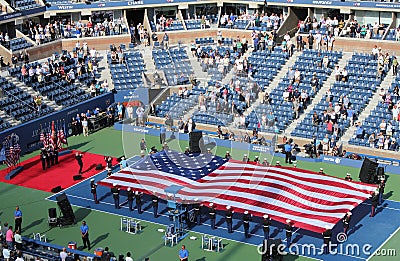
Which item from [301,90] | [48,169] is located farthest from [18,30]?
[301,90]

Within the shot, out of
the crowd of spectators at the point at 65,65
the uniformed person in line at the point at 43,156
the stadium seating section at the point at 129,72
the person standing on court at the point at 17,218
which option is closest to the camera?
the person standing on court at the point at 17,218

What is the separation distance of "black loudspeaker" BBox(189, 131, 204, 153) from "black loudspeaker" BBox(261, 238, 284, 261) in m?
10.9

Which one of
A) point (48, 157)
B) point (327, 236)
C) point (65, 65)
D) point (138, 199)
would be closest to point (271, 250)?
point (327, 236)

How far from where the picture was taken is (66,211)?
125ft

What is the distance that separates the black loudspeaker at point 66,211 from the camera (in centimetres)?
3772

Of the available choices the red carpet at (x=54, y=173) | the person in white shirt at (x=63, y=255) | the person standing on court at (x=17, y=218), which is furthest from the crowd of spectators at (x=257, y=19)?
the person in white shirt at (x=63, y=255)

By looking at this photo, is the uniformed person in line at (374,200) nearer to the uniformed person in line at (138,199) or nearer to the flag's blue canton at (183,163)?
the flag's blue canton at (183,163)

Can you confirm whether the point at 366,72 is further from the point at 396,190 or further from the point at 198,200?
the point at 198,200

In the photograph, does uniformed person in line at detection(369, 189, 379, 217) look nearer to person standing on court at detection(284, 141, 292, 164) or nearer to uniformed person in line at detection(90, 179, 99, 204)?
person standing on court at detection(284, 141, 292, 164)

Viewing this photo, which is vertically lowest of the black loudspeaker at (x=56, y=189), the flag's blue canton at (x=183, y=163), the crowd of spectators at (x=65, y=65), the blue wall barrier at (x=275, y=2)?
the black loudspeaker at (x=56, y=189)

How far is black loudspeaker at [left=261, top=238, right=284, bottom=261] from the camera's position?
1294 inches

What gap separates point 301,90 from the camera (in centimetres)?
5231

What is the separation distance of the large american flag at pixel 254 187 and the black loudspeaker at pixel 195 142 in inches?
46.3

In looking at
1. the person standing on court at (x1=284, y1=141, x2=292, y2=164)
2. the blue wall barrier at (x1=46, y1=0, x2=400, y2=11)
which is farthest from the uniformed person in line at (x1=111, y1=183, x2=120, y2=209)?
the blue wall barrier at (x1=46, y1=0, x2=400, y2=11)
